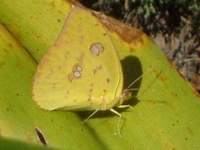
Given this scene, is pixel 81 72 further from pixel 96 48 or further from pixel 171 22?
pixel 171 22

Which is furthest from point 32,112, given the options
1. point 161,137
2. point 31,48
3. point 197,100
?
point 197,100

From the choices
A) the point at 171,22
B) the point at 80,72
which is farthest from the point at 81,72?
the point at 171,22

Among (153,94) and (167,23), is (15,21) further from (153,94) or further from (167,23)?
(167,23)

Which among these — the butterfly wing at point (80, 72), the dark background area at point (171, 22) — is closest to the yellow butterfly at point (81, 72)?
the butterfly wing at point (80, 72)

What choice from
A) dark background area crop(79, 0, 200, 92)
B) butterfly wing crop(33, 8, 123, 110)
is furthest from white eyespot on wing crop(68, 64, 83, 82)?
dark background area crop(79, 0, 200, 92)

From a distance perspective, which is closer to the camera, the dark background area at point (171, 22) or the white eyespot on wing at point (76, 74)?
the white eyespot on wing at point (76, 74)

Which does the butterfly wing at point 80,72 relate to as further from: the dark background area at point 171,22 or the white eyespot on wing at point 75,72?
the dark background area at point 171,22

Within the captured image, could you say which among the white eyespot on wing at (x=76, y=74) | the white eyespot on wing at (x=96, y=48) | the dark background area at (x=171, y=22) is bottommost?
the dark background area at (x=171, y=22)

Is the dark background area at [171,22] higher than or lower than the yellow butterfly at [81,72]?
lower
